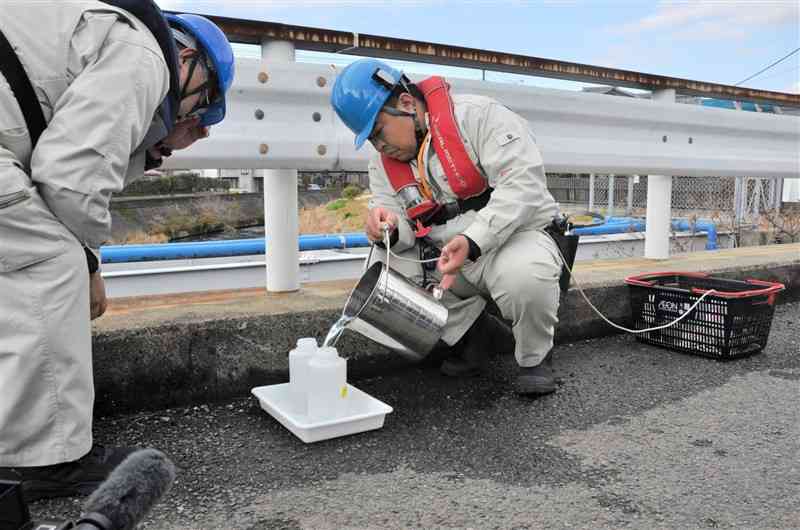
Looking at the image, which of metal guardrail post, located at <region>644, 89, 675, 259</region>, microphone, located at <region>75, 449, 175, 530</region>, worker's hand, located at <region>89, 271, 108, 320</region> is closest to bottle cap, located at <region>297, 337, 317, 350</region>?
worker's hand, located at <region>89, 271, 108, 320</region>

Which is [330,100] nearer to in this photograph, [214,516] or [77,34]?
[77,34]

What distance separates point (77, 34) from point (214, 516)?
3.93 feet

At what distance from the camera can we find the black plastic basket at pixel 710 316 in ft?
8.95

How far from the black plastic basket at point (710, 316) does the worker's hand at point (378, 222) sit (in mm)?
1305

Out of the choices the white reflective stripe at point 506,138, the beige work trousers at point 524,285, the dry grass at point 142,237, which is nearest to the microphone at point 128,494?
the beige work trousers at point 524,285

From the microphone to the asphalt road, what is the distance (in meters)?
0.86

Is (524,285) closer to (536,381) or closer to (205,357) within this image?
(536,381)

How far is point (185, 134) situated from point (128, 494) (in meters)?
1.65

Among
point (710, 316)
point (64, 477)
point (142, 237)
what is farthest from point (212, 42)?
point (142, 237)

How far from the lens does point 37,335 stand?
4.68ft

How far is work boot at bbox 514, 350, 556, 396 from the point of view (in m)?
2.32

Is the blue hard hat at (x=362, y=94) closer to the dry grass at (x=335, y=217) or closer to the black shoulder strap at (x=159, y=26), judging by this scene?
the black shoulder strap at (x=159, y=26)

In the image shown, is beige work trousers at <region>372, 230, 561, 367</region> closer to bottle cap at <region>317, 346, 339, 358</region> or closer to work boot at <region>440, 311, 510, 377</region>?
work boot at <region>440, 311, 510, 377</region>

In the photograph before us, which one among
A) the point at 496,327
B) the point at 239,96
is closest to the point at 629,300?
the point at 496,327
